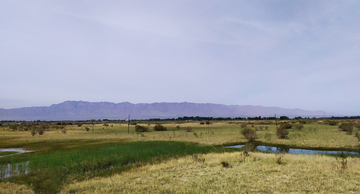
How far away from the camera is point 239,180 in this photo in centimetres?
1324

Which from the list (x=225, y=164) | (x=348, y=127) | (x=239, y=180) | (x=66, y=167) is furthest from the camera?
(x=348, y=127)

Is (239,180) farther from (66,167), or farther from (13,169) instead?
(13,169)

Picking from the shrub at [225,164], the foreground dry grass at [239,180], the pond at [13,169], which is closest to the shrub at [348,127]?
the foreground dry grass at [239,180]

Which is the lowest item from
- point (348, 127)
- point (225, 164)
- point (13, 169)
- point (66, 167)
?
point (13, 169)

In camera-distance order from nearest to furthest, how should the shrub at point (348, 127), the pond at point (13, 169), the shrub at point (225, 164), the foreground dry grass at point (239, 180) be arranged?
1. the foreground dry grass at point (239, 180)
2. the shrub at point (225, 164)
3. the pond at point (13, 169)
4. the shrub at point (348, 127)

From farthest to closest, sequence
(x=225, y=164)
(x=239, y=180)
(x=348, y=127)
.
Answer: (x=348, y=127), (x=225, y=164), (x=239, y=180)

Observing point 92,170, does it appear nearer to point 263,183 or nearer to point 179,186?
point 179,186

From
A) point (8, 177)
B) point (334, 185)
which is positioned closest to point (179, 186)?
point (334, 185)

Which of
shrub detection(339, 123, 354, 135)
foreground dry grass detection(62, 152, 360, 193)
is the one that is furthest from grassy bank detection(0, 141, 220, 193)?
shrub detection(339, 123, 354, 135)

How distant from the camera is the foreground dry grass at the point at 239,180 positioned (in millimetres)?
11508

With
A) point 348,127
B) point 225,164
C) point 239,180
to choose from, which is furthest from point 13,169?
point 348,127

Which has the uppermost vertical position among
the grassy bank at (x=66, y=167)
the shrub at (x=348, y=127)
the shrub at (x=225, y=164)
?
the shrub at (x=348, y=127)

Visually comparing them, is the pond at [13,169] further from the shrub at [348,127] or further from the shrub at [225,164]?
the shrub at [348,127]

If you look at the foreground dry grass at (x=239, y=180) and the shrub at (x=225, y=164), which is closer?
the foreground dry grass at (x=239, y=180)
